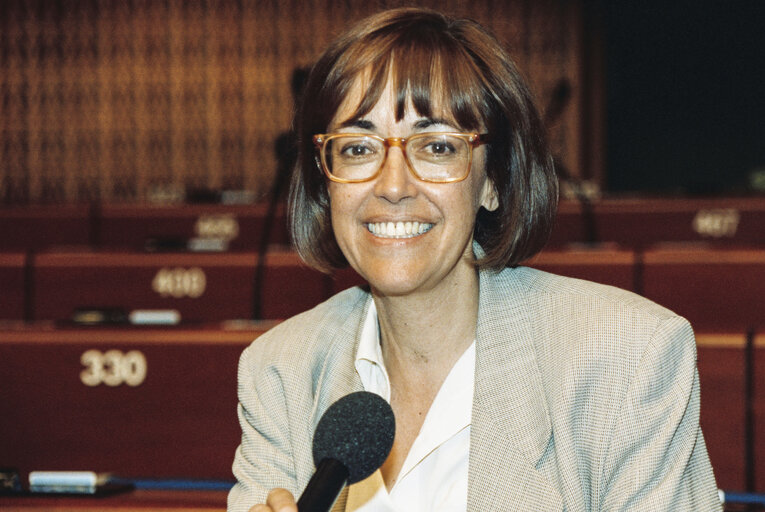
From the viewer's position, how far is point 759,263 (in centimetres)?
256

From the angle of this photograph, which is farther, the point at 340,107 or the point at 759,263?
the point at 759,263

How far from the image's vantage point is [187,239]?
384 centimetres

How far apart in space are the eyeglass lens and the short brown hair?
0.04m

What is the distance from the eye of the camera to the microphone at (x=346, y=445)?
853 mm

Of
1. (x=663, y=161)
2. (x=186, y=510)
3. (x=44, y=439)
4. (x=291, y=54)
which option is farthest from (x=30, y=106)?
(x=186, y=510)

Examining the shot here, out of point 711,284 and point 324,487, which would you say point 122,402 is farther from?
point 711,284

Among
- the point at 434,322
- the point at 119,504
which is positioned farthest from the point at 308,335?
the point at 119,504

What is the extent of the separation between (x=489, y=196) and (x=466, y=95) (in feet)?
0.68

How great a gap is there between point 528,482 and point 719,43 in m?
6.37

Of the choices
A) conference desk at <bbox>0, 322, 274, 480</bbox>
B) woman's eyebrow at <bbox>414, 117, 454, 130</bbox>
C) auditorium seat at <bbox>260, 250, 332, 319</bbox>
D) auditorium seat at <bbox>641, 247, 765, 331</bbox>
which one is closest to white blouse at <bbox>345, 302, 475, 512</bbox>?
woman's eyebrow at <bbox>414, 117, 454, 130</bbox>

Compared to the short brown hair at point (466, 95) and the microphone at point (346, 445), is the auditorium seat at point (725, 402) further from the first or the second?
the microphone at point (346, 445)

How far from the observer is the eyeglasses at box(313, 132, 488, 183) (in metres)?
1.35

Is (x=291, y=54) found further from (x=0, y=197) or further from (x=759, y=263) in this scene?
(x=759, y=263)

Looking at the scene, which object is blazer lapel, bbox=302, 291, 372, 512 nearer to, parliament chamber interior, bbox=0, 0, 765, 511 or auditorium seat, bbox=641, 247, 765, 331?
parliament chamber interior, bbox=0, 0, 765, 511
